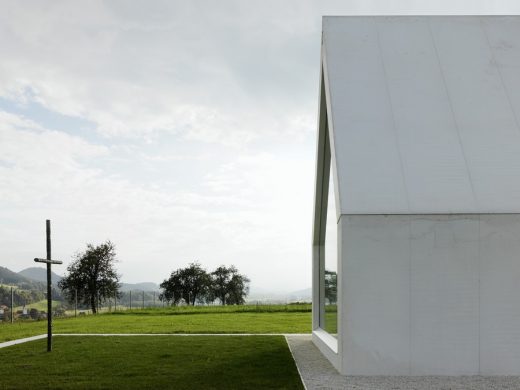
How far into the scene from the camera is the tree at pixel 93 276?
1724 inches

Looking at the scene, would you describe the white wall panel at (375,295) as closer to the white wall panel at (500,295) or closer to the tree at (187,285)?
the white wall panel at (500,295)

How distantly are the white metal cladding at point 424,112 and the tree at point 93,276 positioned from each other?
3615 cm

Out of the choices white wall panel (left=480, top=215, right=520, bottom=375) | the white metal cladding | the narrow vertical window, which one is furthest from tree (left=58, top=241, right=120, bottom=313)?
white wall panel (left=480, top=215, right=520, bottom=375)

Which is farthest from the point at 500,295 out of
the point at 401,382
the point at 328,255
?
the point at 328,255

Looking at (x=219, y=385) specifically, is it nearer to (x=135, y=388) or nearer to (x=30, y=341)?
(x=135, y=388)

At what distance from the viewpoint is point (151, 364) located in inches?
402

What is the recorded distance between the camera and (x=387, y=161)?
954 cm

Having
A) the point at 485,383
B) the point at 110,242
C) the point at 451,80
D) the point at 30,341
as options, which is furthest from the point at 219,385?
the point at 110,242

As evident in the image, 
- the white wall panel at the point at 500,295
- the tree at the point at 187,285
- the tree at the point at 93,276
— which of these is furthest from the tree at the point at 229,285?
the white wall panel at the point at 500,295

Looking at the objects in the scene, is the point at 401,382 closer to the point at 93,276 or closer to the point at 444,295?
the point at 444,295

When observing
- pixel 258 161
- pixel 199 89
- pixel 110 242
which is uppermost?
pixel 199 89

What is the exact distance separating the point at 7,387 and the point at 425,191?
22.6 ft

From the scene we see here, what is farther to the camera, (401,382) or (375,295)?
(375,295)

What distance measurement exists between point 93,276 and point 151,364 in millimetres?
35852
